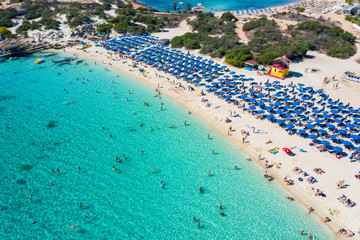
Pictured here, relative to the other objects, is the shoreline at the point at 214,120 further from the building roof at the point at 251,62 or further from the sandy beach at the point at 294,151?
the building roof at the point at 251,62

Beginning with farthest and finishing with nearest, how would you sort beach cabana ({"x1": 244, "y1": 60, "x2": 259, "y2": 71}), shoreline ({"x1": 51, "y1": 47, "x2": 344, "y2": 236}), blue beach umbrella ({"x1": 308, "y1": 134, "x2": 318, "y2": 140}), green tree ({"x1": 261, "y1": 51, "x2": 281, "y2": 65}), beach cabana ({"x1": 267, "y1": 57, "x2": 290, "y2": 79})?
green tree ({"x1": 261, "y1": 51, "x2": 281, "y2": 65})
beach cabana ({"x1": 244, "y1": 60, "x2": 259, "y2": 71})
beach cabana ({"x1": 267, "y1": 57, "x2": 290, "y2": 79})
blue beach umbrella ({"x1": 308, "y1": 134, "x2": 318, "y2": 140})
shoreline ({"x1": 51, "y1": 47, "x2": 344, "y2": 236})

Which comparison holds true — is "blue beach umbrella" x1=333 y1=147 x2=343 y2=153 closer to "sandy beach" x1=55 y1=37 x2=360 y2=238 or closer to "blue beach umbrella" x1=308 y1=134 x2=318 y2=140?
"sandy beach" x1=55 y1=37 x2=360 y2=238

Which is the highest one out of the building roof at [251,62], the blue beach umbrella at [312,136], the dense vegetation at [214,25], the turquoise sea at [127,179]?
the dense vegetation at [214,25]

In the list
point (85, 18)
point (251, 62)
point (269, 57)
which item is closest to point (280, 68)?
point (251, 62)

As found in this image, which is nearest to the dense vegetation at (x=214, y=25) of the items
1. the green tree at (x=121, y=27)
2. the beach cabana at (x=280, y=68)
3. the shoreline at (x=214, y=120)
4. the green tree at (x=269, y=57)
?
the green tree at (x=121, y=27)

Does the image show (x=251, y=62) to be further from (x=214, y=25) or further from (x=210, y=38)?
(x=214, y=25)

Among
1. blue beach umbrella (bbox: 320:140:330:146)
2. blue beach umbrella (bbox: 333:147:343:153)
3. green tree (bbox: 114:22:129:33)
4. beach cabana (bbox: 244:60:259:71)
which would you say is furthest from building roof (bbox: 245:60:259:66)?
green tree (bbox: 114:22:129:33)

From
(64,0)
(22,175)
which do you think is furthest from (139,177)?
(64,0)
